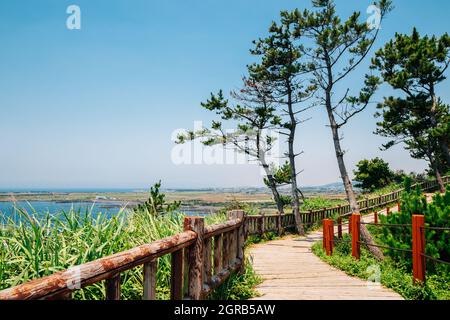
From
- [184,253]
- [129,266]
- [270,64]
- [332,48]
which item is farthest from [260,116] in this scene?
[129,266]

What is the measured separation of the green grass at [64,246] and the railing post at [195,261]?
0.89 ft

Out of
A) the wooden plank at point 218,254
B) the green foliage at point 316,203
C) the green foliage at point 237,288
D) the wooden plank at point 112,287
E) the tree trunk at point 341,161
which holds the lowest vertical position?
the green foliage at point 237,288

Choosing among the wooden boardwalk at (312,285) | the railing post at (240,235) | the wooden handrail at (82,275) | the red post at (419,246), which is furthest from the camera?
the railing post at (240,235)

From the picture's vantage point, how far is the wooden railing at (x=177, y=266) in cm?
197

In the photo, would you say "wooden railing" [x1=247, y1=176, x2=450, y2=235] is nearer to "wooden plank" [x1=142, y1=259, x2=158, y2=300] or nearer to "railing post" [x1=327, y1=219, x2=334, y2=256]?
"railing post" [x1=327, y1=219, x2=334, y2=256]

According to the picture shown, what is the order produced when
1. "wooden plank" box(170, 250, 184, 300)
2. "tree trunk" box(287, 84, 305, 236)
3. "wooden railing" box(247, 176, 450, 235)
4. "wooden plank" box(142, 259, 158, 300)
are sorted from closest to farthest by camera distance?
"wooden plank" box(142, 259, 158, 300)
"wooden plank" box(170, 250, 184, 300)
"wooden railing" box(247, 176, 450, 235)
"tree trunk" box(287, 84, 305, 236)

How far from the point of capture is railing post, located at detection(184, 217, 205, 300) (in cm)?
413

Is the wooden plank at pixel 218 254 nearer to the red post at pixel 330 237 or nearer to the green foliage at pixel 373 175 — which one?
the red post at pixel 330 237

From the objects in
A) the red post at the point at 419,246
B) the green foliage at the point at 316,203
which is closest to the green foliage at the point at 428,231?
the red post at the point at 419,246

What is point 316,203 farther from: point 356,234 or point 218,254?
point 218,254

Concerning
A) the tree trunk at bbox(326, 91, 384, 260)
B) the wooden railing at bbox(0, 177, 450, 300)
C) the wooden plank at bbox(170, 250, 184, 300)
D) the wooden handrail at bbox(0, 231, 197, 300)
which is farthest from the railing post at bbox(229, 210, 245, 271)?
the tree trunk at bbox(326, 91, 384, 260)

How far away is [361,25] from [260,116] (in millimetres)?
6362

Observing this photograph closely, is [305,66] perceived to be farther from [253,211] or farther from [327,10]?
[253,211]

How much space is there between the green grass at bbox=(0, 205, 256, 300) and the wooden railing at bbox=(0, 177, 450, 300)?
0.24 meters
